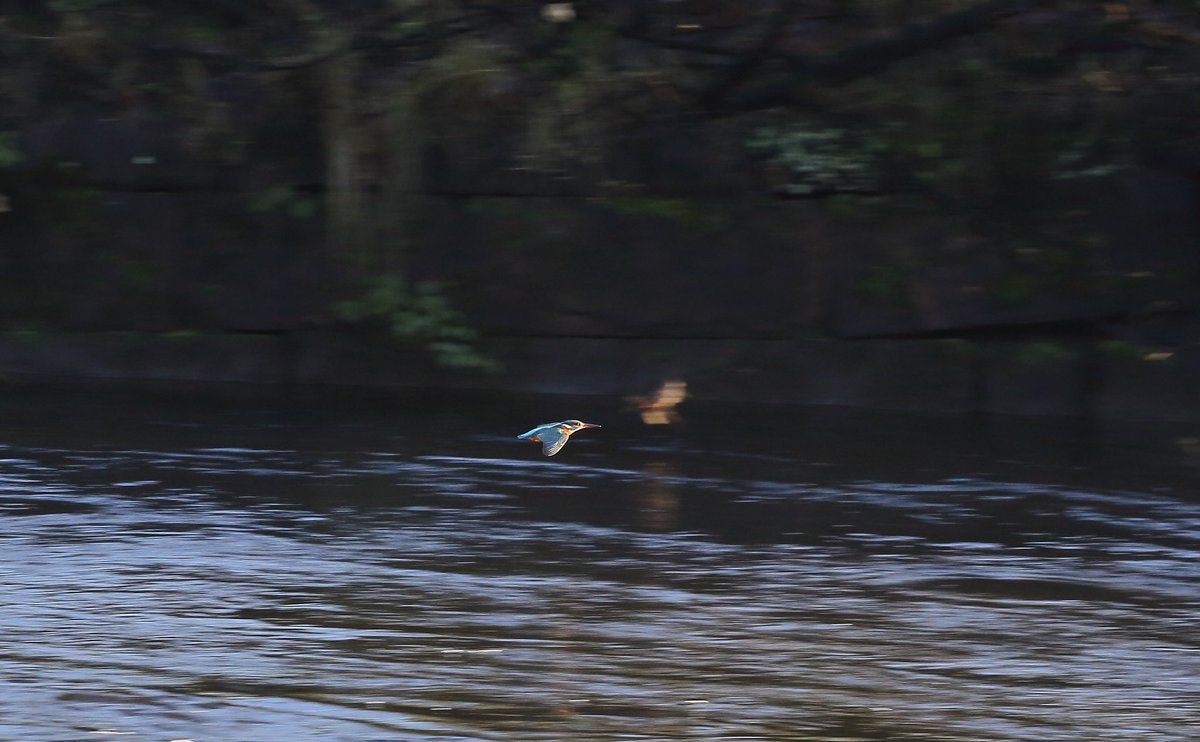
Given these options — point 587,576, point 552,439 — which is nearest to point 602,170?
point 552,439

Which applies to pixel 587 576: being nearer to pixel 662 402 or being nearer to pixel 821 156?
pixel 662 402

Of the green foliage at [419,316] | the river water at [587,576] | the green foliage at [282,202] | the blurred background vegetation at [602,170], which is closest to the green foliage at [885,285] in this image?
the blurred background vegetation at [602,170]

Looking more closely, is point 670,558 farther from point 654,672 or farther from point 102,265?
point 102,265

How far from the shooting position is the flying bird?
9883 millimetres

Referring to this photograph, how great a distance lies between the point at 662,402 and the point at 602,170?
147cm

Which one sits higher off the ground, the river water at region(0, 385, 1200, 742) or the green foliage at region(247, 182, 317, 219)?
the green foliage at region(247, 182, 317, 219)

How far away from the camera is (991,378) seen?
10.2m

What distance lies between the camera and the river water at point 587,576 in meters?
4.84

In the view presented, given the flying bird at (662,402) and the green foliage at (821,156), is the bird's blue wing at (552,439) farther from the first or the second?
the green foliage at (821,156)

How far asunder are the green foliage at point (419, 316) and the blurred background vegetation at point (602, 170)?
0.07 feet

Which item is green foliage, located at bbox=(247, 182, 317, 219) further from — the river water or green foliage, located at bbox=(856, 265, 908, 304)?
green foliage, located at bbox=(856, 265, 908, 304)

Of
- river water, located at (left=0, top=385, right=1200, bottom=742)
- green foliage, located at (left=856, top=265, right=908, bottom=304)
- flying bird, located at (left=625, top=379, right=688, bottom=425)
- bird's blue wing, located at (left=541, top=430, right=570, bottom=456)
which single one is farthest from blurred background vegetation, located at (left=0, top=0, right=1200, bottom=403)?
bird's blue wing, located at (left=541, top=430, right=570, bottom=456)

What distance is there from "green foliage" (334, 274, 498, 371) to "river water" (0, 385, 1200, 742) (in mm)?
572

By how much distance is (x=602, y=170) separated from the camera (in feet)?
34.7
